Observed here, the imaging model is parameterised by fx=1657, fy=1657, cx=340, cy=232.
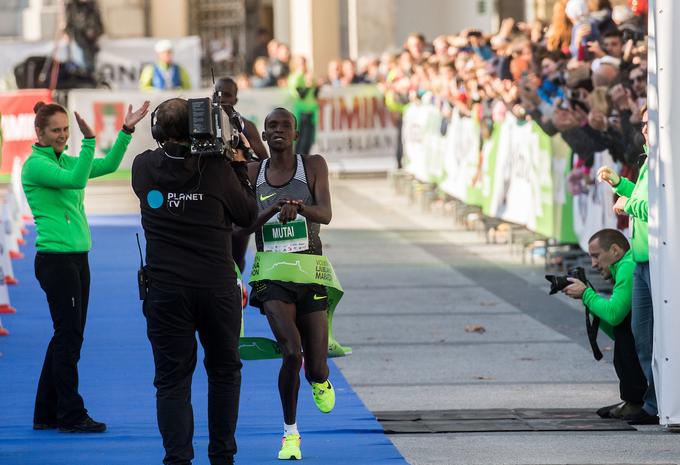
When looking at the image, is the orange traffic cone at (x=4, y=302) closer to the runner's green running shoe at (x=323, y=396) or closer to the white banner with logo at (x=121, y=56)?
the runner's green running shoe at (x=323, y=396)

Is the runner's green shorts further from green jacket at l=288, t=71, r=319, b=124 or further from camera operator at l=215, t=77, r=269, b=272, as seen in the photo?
green jacket at l=288, t=71, r=319, b=124

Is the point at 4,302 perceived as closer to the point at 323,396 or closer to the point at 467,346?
the point at 467,346

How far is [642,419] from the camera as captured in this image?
9.11m

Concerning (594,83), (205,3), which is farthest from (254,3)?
(594,83)

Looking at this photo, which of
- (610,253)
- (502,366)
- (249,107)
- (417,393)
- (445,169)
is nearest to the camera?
(610,253)

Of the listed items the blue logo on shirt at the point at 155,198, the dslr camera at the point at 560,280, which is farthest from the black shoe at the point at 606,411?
the blue logo on shirt at the point at 155,198

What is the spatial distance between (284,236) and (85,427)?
1.55 m

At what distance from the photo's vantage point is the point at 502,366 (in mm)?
10992

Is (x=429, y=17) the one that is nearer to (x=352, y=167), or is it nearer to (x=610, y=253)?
(x=352, y=167)

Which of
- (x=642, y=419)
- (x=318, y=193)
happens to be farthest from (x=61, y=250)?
(x=642, y=419)

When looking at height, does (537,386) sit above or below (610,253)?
below

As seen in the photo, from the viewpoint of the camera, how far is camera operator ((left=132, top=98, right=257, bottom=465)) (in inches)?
287

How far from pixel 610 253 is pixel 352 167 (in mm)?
20083

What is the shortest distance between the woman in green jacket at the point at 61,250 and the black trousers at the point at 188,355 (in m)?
1.61
